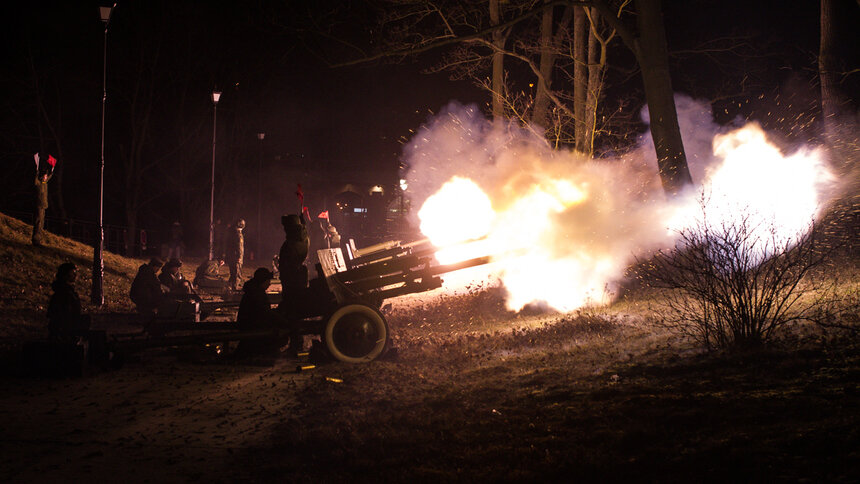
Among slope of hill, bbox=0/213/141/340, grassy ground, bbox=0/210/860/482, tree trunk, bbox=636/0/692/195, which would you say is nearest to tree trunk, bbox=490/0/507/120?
tree trunk, bbox=636/0/692/195

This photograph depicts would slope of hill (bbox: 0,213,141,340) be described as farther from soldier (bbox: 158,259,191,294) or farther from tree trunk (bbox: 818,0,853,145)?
tree trunk (bbox: 818,0,853,145)

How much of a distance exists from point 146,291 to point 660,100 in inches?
436

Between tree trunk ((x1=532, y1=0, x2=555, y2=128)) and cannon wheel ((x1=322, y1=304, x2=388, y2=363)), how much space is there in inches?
482

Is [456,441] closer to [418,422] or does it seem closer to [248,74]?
[418,422]

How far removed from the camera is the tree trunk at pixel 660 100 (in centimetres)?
1302

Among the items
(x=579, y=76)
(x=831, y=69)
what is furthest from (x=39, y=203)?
(x=831, y=69)

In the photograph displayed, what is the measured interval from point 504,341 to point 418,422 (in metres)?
4.67

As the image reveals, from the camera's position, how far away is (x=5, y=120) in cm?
3300

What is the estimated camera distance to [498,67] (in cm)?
2128

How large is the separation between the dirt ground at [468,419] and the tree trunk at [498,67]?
12531 mm

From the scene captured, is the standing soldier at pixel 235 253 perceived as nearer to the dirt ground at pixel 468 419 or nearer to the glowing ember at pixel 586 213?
the glowing ember at pixel 586 213

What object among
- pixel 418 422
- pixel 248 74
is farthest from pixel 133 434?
pixel 248 74

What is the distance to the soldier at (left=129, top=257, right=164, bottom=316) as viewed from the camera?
13.2 meters

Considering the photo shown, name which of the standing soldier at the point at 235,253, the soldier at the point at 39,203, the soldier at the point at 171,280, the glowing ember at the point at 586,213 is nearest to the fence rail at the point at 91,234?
the soldier at the point at 39,203
